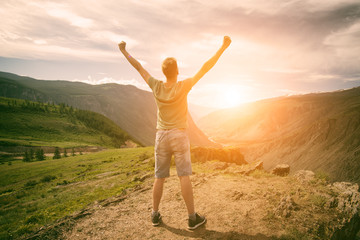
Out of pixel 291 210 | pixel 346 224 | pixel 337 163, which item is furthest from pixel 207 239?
pixel 337 163

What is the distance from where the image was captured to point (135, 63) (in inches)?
162

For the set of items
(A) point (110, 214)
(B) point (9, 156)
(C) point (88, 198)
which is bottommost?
(B) point (9, 156)

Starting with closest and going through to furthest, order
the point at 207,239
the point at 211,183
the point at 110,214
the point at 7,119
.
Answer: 1. the point at 207,239
2. the point at 110,214
3. the point at 211,183
4. the point at 7,119

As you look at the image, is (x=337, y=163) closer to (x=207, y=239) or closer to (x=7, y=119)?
(x=207, y=239)

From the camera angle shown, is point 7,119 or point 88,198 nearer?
point 88,198

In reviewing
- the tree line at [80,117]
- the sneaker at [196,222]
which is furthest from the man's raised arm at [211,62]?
the tree line at [80,117]

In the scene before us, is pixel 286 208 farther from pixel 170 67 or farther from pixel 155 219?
pixel 170 67

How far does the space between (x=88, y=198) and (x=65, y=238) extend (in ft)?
13.1

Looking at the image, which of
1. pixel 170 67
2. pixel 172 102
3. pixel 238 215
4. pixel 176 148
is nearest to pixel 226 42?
pixel 170 67

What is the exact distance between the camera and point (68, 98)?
185500 millimetres

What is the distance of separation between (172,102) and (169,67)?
0.67 metres

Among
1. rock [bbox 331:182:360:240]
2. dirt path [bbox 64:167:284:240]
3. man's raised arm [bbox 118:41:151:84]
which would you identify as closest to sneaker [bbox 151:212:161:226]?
dirt path [bbox 64:167:284:240]

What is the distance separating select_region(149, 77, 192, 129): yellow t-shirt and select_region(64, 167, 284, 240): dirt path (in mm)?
2222

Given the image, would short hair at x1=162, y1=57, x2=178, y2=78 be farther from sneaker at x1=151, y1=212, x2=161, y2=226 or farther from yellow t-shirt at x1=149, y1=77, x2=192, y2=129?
sneaker at x1=151, y1=212, x2=161, y2=226
